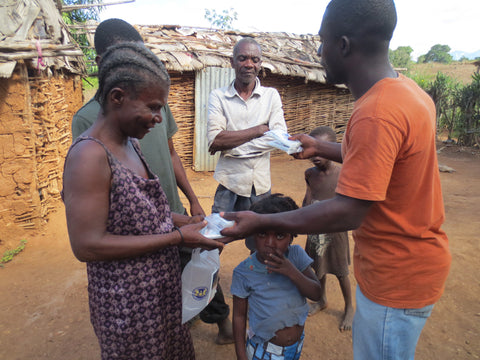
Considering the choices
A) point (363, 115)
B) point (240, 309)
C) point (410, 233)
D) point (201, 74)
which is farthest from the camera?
point (201, 74)

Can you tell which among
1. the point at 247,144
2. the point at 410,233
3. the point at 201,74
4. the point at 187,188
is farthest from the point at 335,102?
the point at 410,233

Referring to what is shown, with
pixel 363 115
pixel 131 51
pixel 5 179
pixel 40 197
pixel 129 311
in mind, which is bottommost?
pixel 40 197

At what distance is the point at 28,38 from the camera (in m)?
4.47

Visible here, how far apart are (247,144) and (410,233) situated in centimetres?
182

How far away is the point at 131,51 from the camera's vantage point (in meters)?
1.29

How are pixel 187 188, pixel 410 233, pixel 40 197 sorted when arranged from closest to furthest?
pixel 410 233 < pixel 187 188 < pixel 40 197

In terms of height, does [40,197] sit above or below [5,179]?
below

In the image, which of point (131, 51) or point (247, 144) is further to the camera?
point (247, 144)

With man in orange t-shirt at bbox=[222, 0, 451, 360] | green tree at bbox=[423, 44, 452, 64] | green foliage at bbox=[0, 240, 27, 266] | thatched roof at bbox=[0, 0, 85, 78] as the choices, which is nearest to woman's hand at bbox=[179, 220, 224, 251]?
man in orange t-shirt at bbox=[222, 0, 451, 360]

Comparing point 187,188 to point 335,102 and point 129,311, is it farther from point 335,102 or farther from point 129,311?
point 335,102

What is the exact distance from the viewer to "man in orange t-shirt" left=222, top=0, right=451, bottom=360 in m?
1.17

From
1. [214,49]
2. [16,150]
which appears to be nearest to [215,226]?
[16,150]

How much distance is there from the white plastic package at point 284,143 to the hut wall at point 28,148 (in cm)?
343

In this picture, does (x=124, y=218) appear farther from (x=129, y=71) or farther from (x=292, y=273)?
(x=292, y=273)
